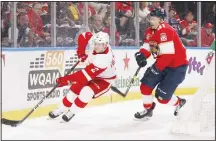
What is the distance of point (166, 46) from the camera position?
154 inches

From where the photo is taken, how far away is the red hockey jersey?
12.8 feet

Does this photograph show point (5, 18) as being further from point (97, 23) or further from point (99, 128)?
point (99, 128)

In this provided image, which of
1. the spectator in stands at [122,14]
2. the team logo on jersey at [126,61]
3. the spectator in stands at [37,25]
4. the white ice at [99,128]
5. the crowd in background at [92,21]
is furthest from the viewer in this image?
the spectator in stands at [122,14]

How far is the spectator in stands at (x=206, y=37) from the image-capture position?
667 cm

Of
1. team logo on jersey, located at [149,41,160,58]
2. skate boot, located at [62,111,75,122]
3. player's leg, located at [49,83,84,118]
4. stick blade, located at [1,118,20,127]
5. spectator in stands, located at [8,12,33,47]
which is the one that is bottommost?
stick blade, located at [1,118,20,127]

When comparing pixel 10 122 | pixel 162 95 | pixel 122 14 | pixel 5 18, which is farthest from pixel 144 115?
pixel 122 14

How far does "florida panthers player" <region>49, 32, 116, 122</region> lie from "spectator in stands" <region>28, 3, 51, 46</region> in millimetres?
846

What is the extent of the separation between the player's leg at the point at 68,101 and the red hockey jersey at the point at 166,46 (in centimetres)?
61

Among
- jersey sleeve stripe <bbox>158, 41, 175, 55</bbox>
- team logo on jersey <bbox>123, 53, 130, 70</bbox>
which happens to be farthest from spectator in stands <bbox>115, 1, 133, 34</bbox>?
jersey sleeve stripe <bbox>158, 41, 175, 55</bbox>

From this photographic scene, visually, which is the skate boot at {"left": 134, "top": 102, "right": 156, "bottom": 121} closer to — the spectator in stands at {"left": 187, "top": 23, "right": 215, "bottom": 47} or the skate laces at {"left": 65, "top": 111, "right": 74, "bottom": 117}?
the skate laces at {"left": 65, "top": 111, "right": 74, "bottom": 117}

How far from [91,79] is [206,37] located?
321cm

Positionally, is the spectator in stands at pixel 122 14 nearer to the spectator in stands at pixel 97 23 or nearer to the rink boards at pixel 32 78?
the spectator in stands at pixel 97 23

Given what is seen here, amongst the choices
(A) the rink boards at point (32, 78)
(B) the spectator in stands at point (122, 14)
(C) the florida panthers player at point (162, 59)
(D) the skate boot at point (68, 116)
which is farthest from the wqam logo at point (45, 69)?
(B) the spectator in stands at point (122, 14)

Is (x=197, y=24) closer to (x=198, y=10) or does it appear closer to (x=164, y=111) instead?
(x=198, y=10)
